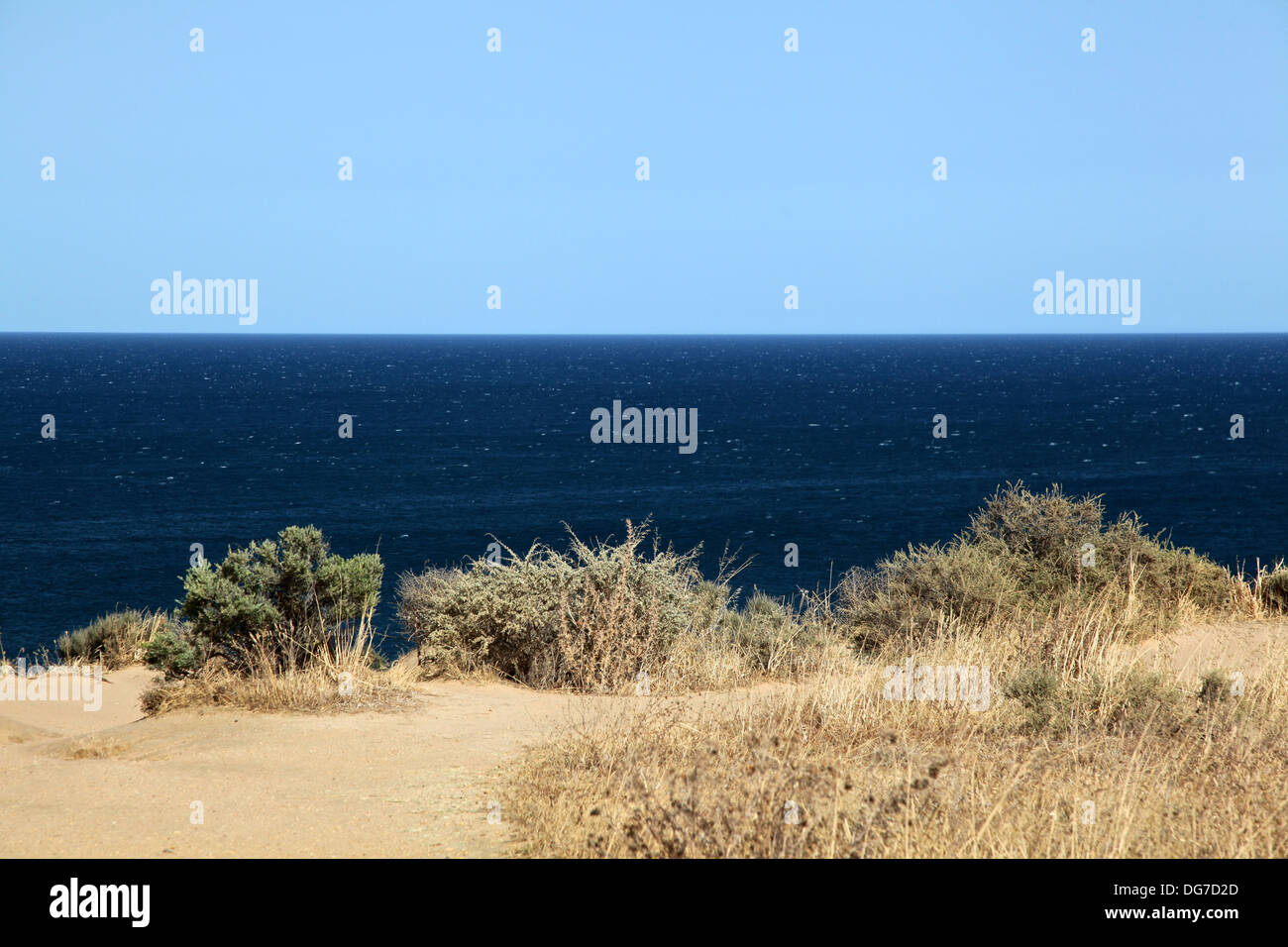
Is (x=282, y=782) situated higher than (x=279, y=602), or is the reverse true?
(x=279, y=602)

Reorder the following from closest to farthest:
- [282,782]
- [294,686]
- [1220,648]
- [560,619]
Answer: [282,782], [294,686], [560,619], [1220,648]

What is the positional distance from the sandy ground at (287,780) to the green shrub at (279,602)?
1043 mm

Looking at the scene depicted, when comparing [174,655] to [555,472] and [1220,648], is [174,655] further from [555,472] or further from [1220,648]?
[555,472]

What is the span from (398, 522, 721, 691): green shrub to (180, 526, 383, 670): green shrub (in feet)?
2.77

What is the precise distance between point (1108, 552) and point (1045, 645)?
5.09 m

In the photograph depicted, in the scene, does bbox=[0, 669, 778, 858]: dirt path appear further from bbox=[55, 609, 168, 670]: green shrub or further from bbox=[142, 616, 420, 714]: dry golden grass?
bbox=[55, 609, 168, 670]: green shrub

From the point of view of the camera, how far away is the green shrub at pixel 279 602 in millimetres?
9680

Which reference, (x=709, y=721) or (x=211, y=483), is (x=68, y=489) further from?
(x=709, y=721)

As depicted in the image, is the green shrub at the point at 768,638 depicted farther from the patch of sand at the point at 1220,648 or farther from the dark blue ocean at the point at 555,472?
the dark blue ocean at the point at 555,472

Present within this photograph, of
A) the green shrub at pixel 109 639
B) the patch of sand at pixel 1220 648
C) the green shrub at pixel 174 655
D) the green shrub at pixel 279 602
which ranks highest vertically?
the green shrub at pixel 279 602

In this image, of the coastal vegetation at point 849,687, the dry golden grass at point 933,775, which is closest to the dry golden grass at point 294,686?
the coastal vegetation at point 849,687

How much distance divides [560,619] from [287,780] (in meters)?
3.61

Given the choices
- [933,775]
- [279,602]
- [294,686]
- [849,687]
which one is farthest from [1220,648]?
[279,602]

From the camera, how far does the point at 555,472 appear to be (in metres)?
54.6
